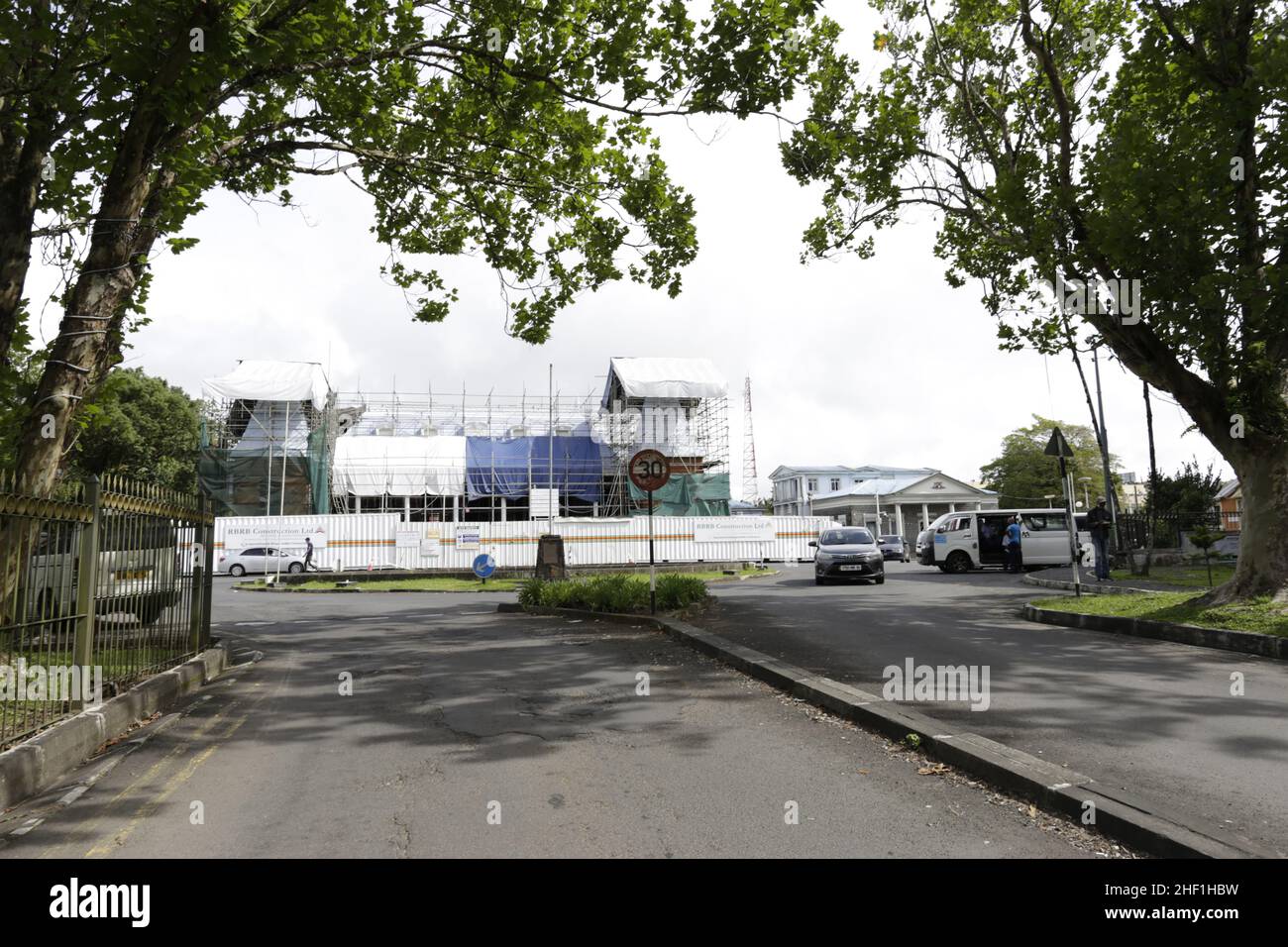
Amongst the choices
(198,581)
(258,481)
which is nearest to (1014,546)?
(198,581)

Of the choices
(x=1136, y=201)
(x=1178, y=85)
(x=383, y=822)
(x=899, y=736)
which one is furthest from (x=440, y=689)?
(x=1178, y=85)

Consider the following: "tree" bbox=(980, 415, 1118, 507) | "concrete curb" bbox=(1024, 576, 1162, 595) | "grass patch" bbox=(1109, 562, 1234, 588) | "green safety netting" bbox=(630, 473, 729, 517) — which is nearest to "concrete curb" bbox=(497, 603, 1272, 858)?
"concrete curb" bbox=(1024, 576, 1162, 595)

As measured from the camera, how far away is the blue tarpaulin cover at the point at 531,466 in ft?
134

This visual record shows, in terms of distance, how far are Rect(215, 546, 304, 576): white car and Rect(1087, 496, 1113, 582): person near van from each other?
88.1 feet

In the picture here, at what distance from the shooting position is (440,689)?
788 cm

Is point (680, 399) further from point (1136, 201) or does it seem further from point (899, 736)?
point (899, 736)

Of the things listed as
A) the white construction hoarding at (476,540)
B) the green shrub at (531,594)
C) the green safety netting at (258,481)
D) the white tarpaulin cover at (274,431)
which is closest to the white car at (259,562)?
the white construction hoarding at (476,540)

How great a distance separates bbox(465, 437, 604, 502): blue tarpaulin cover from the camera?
134 ft

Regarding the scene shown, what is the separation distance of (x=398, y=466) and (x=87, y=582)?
34944 millimetres

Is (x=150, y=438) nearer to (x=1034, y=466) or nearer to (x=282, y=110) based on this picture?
(x=282, y=110)

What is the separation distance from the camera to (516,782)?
4785 mm

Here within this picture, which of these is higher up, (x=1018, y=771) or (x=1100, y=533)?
(x=1100, y=533)

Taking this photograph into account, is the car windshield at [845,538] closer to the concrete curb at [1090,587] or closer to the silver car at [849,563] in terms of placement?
the silver car at [849,563]

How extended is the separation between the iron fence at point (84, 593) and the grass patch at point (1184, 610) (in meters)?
11.4
